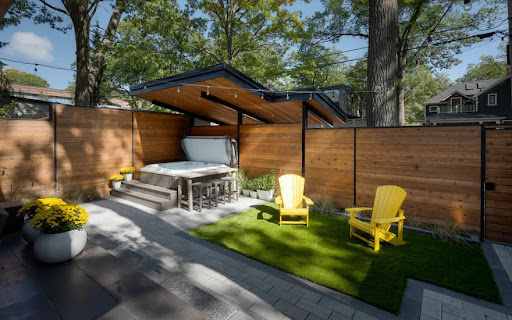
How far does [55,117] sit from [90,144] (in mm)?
1048

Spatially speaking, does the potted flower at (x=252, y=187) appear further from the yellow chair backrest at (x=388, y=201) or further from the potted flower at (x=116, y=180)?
the potted flower at (x=116, y=180)

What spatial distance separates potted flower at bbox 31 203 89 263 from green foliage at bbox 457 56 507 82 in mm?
39260

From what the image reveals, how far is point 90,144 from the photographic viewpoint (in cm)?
726

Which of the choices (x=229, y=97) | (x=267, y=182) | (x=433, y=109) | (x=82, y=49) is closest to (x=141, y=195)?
(x=267, y=182)

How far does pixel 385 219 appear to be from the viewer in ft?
13.1

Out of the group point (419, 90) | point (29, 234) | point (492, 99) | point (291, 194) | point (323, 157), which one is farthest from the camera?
point (419, 90)

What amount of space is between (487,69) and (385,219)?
144 feet

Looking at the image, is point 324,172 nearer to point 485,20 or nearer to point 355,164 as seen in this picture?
A: point 355,164

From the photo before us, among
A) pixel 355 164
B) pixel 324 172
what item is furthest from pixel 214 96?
pixel 355 164

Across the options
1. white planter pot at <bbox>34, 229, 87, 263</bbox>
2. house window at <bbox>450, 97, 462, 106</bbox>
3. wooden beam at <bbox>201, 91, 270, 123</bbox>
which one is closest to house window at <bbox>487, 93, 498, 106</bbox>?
house window at <bbox>450, 97, 462, 106</bbox>

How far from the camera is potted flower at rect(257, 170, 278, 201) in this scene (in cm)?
730

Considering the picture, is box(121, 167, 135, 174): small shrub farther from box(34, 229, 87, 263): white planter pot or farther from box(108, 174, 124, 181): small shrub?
box(34, 229, 87, 263): white planter pot

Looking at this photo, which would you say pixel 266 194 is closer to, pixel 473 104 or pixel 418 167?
pixel 418 167

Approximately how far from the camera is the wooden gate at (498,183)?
437 centimetres
